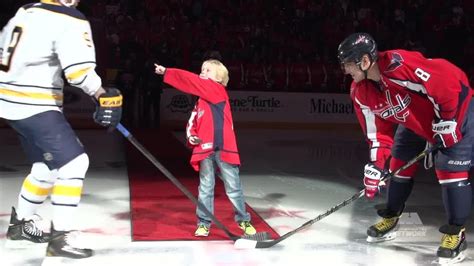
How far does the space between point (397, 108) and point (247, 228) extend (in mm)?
1032

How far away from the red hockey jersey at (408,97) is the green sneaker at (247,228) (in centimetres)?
75

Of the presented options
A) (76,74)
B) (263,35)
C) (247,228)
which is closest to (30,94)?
(76,74)

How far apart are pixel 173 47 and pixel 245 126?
154 centimetres

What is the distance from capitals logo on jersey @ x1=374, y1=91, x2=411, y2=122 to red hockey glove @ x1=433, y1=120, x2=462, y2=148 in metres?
0.16

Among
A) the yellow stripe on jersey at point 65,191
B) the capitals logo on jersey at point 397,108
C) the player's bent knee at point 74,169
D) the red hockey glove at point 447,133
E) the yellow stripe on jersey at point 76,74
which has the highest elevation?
the yellow stripe on jersey at point 76,74

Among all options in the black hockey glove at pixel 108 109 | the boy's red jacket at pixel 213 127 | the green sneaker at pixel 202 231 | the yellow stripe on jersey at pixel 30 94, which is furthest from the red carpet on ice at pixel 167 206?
the yellow stripe on jersey at pixel 30 94

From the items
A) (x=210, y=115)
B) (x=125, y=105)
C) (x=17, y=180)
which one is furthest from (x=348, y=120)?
(x=210, y=115)

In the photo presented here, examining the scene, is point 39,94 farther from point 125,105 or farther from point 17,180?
point 125,105

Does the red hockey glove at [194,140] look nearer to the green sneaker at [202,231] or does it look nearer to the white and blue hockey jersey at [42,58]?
the green sneaker at [202,231]

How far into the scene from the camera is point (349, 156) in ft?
23.6

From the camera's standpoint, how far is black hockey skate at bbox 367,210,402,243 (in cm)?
387

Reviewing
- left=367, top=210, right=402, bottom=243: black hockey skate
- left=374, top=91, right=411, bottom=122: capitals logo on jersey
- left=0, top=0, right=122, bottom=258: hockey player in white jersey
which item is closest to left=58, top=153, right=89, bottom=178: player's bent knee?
left=0, top=0, right=122, bottom=258: hockey player in white jersey

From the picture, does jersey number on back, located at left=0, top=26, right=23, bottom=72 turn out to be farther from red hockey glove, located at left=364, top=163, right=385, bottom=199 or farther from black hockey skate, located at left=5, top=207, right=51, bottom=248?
red hockey glove, located at left=364, top=163, right=385, bottom=199

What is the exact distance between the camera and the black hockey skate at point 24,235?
3.57 m
